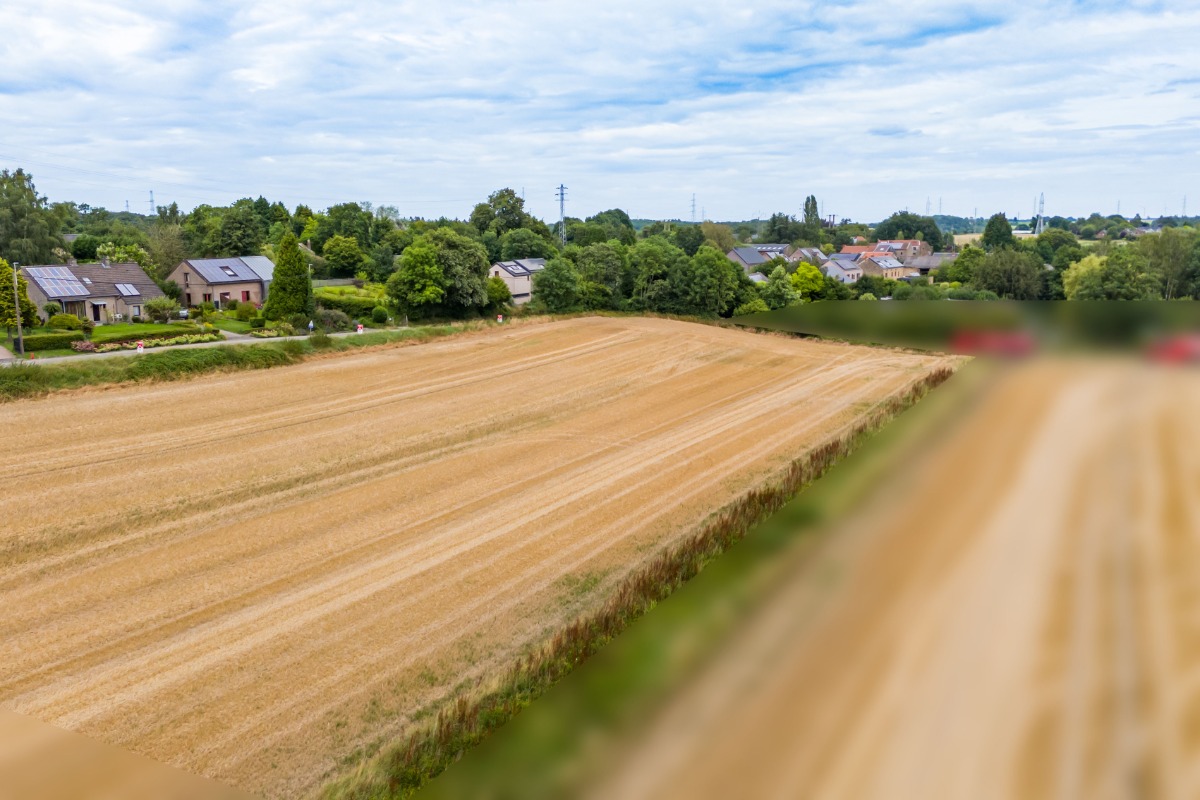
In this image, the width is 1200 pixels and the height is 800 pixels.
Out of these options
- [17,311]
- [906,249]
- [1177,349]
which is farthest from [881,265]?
[1177,349]

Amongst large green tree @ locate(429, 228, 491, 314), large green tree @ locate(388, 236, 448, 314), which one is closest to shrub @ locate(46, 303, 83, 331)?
large green tree @ locate(388, 236, 448, 314)

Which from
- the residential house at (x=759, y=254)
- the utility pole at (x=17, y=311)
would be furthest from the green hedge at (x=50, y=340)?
the residential house at (x=759, y=254)

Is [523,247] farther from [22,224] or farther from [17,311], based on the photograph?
[17,311]

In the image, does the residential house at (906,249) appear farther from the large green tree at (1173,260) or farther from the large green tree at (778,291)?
the large green tree at (1173,260)

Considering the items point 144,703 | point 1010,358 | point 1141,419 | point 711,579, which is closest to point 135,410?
point 144,703

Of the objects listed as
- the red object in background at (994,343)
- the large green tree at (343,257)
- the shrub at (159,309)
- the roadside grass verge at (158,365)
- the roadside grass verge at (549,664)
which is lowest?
the roadside grass verge at (549,664)

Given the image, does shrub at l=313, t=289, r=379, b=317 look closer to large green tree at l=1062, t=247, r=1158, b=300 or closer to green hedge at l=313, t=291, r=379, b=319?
green hedge at l=313, t=291, r=379, b=319
